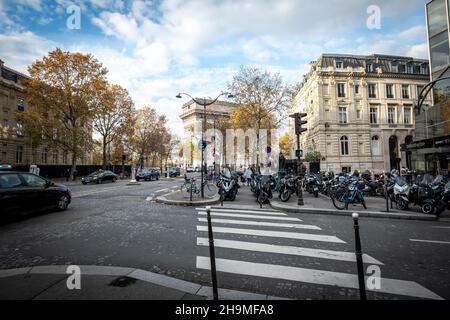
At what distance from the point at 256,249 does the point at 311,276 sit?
1460mm

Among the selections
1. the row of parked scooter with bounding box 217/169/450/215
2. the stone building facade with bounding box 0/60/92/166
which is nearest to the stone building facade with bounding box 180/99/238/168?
the stone building facade with bounding box 0/60/92/166

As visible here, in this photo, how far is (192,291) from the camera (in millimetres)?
3178

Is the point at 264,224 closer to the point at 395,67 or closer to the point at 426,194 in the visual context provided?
the point at 426,194

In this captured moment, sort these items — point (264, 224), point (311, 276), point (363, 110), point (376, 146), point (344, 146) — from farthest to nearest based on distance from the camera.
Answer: point (376, 146), point (363, 110), point (344, 146), point (264, 224), point (311, 276)

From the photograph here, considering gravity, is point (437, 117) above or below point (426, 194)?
above

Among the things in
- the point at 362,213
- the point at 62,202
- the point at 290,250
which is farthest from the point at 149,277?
the point at 362,213

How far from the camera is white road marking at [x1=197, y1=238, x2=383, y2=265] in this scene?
4.56 meters

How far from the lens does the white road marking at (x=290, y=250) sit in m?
4.56

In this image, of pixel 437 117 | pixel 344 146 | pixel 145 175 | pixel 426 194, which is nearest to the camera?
pixel 426 194

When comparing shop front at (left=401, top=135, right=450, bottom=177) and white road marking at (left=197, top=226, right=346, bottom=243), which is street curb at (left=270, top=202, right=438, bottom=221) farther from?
shop front at (left=401, top=135, right=450, bottom=177)

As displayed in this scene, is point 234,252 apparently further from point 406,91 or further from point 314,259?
point 406,91

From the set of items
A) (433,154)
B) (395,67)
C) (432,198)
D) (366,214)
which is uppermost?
(395,67)

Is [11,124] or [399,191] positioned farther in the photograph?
[11,124]

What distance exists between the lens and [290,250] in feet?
16.3
